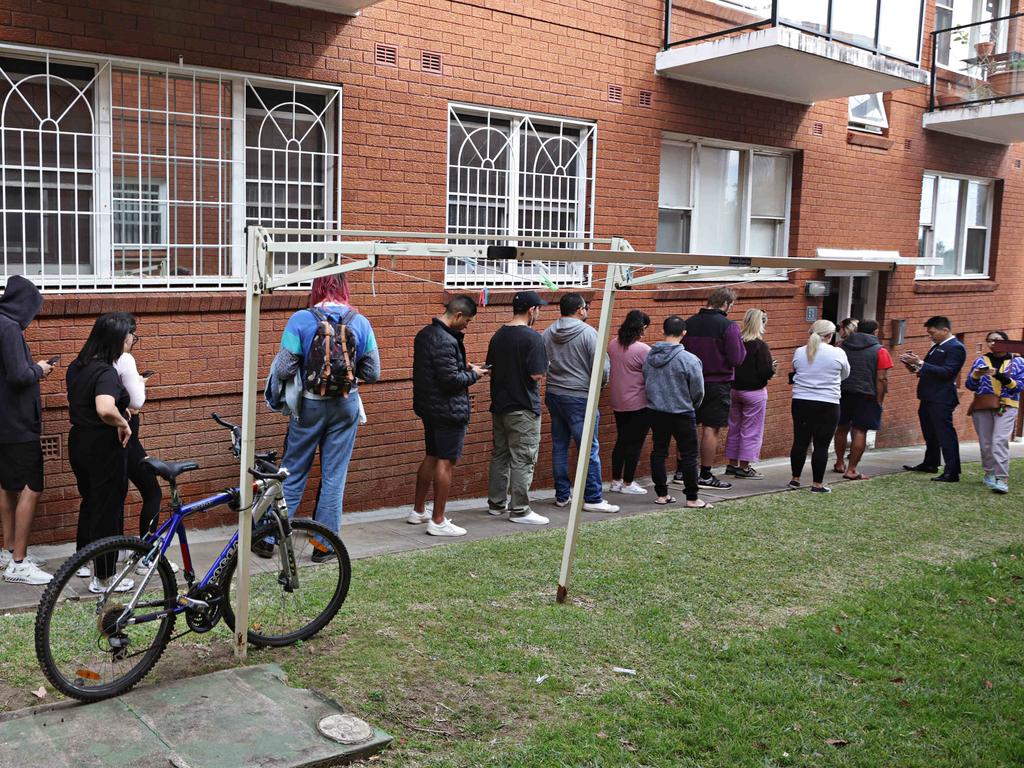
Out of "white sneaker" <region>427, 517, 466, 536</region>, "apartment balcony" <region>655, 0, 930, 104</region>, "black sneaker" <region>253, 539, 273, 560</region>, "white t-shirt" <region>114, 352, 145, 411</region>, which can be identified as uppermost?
"apartment balcony" <region>655, 0, 930, 104</region>

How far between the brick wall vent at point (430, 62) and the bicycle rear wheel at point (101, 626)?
5.35 m

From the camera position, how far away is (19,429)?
6.17m

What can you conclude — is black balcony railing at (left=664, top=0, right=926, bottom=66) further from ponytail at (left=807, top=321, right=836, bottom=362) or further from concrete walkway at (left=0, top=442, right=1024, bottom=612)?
concrete walkway at (left=0, top=442, right=1024, bottom=612)

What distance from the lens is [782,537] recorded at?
831 cm

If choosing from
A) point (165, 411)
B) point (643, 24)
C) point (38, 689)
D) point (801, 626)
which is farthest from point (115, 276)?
point (643, 24)

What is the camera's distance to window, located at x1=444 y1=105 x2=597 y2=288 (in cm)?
931

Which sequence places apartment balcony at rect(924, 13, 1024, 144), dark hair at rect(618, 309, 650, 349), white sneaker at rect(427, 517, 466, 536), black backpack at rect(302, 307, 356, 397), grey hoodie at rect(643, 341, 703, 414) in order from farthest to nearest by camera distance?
apartment balcony at rect(924, 13, 1024, 144) < dark hair at rect(618, 309, 650, 349) < grey hoodie at rect(643, 341, 703, 414) < white sneaker at rect(427, 517, 466, 536) < black backpack at rect(302, 307, 356, 397)

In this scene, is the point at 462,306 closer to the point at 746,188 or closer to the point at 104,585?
the point at 104,585

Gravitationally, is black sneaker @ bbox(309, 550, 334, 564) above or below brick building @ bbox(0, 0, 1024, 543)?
below

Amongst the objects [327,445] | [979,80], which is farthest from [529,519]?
[979,80]

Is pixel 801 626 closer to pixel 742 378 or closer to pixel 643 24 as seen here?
pixel 742 378

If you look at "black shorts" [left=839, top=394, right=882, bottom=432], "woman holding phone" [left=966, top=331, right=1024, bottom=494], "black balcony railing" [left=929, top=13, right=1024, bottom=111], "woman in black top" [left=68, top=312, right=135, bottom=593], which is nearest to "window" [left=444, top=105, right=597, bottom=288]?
"black shorts" [left=839, top=394, right=882, bottom=432]

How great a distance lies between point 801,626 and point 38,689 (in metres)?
4.06

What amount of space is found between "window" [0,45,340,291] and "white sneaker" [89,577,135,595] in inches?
125
